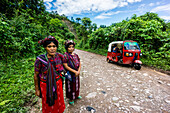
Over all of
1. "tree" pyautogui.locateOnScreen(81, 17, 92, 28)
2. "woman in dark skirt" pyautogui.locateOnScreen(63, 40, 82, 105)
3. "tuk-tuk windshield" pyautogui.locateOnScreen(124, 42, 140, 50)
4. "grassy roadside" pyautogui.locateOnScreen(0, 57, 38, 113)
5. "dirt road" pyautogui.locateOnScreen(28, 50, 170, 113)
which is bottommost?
"dirt road" pyautogui.locateOnScreen(28, 50, 170, 113)

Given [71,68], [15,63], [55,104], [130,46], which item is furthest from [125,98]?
[15,63]

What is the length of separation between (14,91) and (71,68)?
219cm

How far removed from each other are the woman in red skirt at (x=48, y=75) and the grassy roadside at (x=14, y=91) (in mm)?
1075

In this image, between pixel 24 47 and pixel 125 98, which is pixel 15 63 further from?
pixel 125 98

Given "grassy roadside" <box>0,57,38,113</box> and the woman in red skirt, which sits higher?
the woman in red skirt

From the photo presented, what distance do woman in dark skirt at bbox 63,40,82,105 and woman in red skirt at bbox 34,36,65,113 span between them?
47 centimetres

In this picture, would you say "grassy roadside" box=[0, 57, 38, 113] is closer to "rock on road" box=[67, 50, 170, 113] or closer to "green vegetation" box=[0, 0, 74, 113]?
"green vegetation" box=[0, 0, 74, 113]

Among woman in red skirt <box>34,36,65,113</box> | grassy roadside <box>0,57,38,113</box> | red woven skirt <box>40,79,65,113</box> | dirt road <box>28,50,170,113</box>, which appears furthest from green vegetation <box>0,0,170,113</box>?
dirt road <box>28,50,170,113</box>

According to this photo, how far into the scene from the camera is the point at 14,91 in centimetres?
284

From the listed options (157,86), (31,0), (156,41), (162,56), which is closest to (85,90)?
(157,86)

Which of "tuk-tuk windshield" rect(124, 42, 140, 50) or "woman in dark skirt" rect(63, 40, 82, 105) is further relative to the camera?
"tuk-tuk windshield" rect(124, 42, 140, 50)

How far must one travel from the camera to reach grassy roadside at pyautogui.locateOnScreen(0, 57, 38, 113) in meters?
2.27

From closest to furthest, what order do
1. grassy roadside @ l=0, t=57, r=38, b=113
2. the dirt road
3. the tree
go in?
grassy roadside @ l=0, t=57, r=38, b=113 → the dirt road → the tree

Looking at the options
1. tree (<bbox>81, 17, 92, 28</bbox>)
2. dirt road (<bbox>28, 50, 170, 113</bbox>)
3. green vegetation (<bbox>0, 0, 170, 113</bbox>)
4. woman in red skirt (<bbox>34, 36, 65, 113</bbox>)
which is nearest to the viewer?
woman in red skirt (<bbox>34, 36, 65, 113</bbox>)
